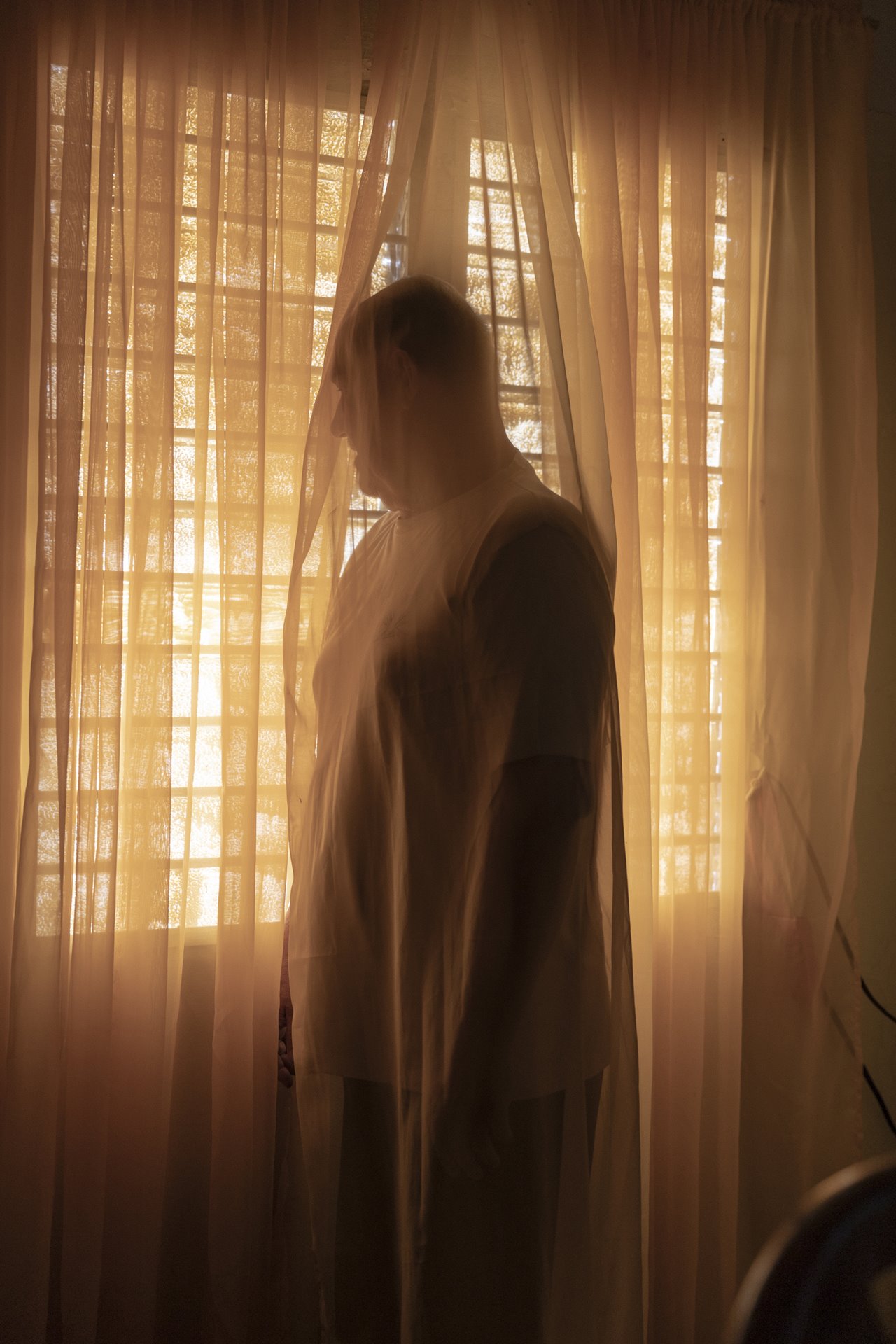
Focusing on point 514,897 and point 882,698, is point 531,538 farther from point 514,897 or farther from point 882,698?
point 882,698

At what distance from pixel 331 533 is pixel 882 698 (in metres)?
1.02

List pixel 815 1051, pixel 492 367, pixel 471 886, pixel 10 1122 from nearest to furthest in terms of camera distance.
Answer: pixel 471 886
pixel 492 367
pixel 10 1122
pixel 815 1051

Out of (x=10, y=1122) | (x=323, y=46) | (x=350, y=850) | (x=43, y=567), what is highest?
(x=323, y=46)

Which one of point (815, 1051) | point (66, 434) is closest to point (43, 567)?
point (66, 434)

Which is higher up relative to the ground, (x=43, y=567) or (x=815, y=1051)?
(x=43, y=567)

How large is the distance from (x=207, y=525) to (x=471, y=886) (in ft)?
2.01

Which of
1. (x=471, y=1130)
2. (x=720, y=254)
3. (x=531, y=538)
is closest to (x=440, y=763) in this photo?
(x=531, y=538)

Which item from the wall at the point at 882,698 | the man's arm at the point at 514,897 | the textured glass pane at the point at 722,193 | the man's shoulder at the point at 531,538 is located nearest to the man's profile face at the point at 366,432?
the man's shoulder at the point at 531,538

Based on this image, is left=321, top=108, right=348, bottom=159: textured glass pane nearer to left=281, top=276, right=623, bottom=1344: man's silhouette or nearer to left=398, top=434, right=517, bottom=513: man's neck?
left=281, top=276, right=623, bottom=1344: man's silhouette

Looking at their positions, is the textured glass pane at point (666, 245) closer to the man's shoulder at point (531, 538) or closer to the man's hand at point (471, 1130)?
the man's shoulder at point (531, 538)

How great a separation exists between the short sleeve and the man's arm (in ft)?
0.08

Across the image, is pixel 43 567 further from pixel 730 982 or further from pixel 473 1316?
pixel 730 982

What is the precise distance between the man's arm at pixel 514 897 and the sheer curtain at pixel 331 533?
0.29 metres

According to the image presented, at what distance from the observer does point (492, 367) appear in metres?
0.96
